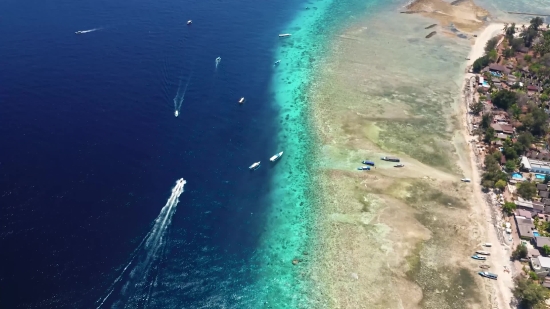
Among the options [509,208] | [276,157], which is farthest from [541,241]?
[276,157]

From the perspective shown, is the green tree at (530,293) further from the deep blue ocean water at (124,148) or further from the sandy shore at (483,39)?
the sandy shore at (483,39)

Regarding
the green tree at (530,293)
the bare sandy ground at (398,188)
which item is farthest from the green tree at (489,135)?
the green tree at (530,293)

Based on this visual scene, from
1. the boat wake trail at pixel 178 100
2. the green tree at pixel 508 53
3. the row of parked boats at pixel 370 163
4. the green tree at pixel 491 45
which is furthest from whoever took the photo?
the green tree at pixel 491 45

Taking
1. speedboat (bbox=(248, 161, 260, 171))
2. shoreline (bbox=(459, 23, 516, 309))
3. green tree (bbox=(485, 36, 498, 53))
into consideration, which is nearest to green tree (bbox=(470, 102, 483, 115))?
shoreline (bbox=(459, 23, 516, 309))

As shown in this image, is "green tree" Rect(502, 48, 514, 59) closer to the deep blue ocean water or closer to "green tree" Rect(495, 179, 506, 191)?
"green tree" Rect(495, 179, 506, 191)

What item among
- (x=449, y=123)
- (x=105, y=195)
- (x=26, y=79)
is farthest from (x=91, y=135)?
(x=449, y=123)

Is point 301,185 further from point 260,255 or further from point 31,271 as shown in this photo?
point 31,271

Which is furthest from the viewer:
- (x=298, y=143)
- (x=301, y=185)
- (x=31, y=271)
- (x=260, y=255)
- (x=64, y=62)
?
(x=64, y=62)
